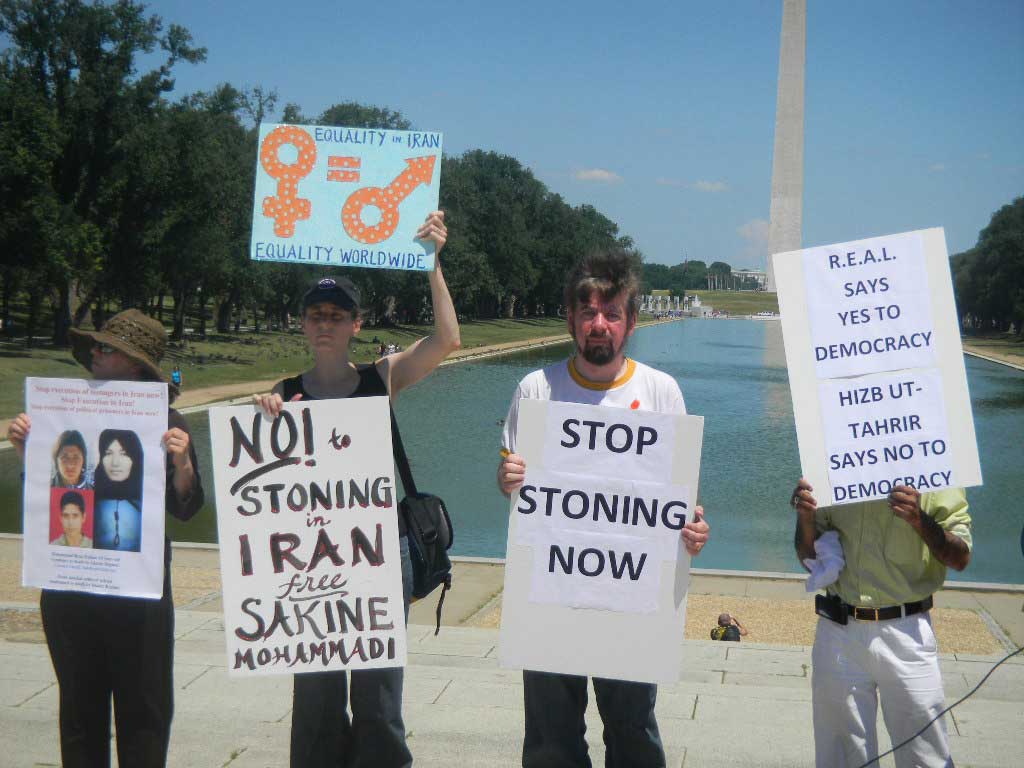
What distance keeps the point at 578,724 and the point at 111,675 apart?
165 cm

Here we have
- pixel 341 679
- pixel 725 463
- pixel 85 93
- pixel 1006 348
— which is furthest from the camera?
pixel 1006 348

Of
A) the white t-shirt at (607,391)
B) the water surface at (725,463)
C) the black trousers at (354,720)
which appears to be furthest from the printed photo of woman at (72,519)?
the water surface at (725,463)

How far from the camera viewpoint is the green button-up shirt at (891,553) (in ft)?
12.5

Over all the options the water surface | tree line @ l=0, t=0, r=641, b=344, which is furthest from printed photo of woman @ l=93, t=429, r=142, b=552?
tree line @ l=0, t=0, r=641, b=344

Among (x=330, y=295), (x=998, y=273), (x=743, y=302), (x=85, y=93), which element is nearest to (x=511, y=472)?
(x=330, y=295)

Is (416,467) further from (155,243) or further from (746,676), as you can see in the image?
(155,243)

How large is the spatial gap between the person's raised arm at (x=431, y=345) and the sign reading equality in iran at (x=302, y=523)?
9.4 inches

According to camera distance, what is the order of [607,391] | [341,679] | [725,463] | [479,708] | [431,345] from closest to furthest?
1. [607,391]
2. [341,679]
3. [431,345]
4. [479,708]
5. [725,463]

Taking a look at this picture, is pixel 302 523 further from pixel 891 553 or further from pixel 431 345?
pixel 891 553

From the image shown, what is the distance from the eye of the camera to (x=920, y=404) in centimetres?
396

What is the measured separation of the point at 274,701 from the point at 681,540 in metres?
2.61

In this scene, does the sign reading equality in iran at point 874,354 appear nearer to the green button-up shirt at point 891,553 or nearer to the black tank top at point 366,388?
the green button-up shirt at point 891,553

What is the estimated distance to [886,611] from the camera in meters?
3.78

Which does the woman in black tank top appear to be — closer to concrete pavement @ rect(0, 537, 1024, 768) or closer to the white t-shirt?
the white t-shirt
